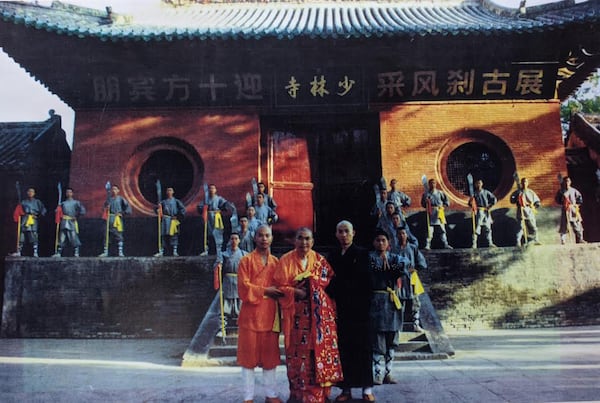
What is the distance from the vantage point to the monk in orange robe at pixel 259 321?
3711 mm

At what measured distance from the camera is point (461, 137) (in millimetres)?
10195

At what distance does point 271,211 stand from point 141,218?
122 inches

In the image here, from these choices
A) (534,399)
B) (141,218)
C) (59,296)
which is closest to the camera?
(534,399)

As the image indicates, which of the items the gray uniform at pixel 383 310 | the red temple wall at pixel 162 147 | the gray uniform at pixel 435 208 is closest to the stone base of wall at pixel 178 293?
the gray uniform at pixel 435 208

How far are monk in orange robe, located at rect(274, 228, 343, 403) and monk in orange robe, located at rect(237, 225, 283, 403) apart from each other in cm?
10

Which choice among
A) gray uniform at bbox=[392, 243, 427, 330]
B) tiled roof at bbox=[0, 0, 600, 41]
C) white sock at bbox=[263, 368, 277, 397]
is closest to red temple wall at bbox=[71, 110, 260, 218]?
tiled roof at bbox=[0, 0, 600, 41]

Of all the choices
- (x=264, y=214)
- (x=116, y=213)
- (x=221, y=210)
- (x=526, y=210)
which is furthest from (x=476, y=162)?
(x=116, y=213)

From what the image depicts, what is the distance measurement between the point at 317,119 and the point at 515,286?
219 inches

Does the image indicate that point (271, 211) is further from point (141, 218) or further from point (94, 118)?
point (94, 118)

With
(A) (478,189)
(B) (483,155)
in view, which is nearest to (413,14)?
(B) (483,155)

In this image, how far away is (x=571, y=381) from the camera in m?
4.36

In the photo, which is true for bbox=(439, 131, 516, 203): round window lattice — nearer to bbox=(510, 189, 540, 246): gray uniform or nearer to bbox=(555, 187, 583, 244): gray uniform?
bbox=(510, 189, 540, 246): gray uniform

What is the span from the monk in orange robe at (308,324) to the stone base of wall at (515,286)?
16.2 feet

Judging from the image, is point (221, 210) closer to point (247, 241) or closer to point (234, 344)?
point (247, 241)
